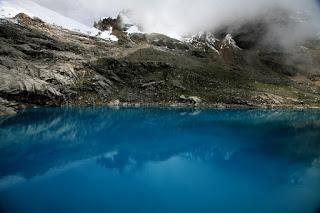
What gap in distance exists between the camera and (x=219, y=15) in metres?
180

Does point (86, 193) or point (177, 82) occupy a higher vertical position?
point (177, 82)

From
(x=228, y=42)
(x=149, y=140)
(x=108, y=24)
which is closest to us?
(x=149, y=140)

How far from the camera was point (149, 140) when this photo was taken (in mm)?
58000

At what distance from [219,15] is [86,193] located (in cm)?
16036

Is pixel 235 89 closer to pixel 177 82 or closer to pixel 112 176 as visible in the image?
pixel 177 82

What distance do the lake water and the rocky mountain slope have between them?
1495 centimetres

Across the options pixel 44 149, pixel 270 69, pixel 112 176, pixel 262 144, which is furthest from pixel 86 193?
pixel 270 69

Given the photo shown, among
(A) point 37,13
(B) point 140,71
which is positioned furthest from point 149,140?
(A) point 37,13

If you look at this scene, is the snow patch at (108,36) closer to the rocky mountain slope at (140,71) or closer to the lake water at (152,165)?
the rocky mountain slope at (140,71)

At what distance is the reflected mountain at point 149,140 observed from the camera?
42.9 meters

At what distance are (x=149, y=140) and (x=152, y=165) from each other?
14658mm

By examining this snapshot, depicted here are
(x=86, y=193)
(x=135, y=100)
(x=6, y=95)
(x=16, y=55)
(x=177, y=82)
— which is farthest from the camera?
(x=177, y=82)

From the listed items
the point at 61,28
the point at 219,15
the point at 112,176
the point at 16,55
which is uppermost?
the point at 219,15

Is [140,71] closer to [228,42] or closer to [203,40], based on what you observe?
[203,40]
